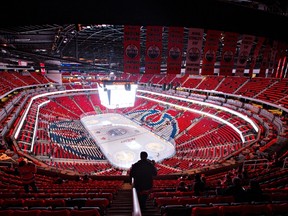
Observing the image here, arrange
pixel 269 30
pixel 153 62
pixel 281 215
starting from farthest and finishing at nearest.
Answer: pixel 153 62, pixel 269 30, pixel 281 215

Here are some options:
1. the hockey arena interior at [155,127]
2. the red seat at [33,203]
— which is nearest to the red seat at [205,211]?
the hockey arena interior at [155,127]

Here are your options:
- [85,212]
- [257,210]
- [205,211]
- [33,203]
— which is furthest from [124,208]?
[257,210]

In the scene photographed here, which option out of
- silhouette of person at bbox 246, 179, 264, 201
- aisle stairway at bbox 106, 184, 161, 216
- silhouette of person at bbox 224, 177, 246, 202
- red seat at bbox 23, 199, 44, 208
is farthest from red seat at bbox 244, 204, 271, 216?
red seat at bbox 23, 199, 44, 208

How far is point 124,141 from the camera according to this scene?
22250 millimetres

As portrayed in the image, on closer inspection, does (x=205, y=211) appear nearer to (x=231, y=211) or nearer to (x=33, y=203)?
(x=231, y=211)

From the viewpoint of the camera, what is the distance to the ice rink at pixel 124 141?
60.8 feet

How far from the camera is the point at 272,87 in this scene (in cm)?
2122

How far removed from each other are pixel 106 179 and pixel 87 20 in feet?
23.1

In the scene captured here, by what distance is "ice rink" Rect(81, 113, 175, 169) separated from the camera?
18.5 m

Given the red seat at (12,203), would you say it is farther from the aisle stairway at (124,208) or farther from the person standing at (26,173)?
the person standing at (26,173)

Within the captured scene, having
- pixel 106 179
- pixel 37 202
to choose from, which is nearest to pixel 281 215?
pixel 37 202

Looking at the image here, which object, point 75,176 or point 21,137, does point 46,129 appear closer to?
point 21,137

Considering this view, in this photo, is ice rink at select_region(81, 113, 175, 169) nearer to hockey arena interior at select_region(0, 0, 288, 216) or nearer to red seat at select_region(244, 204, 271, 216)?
hockey arena interior at select_region(0, 0, 288, 216)

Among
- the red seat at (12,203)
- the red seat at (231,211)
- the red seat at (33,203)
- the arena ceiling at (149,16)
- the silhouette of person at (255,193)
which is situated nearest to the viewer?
the red seat at (231,211)
